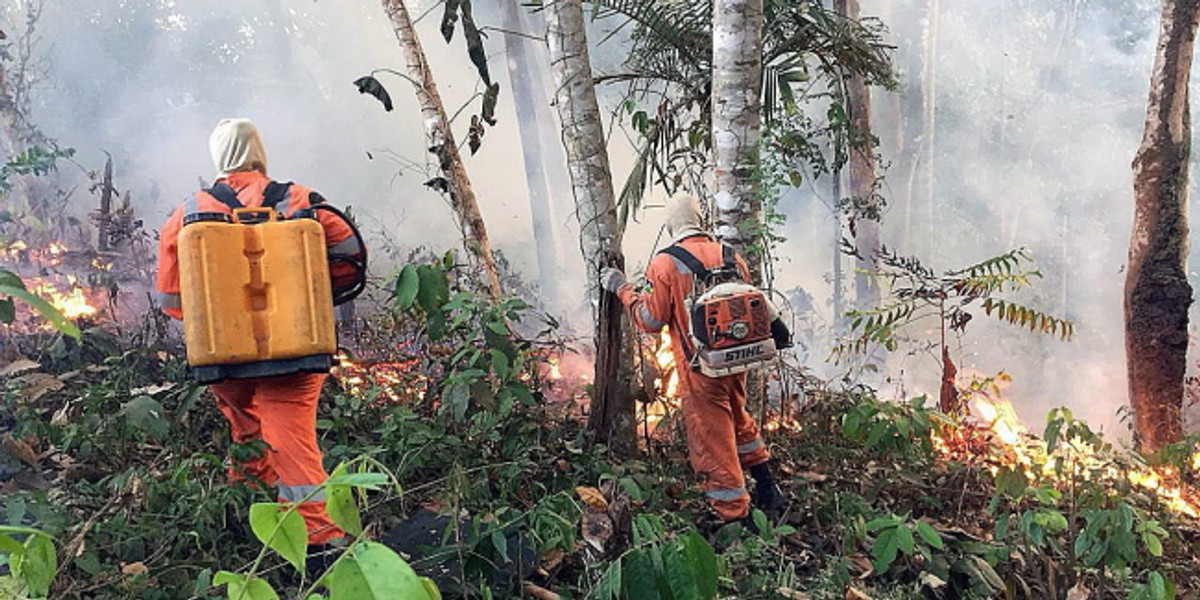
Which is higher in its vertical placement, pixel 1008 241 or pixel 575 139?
pixel 575 139

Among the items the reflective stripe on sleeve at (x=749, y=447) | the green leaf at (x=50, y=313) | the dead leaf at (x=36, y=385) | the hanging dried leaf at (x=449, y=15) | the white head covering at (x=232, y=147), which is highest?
the hanging dried leaf at (x=449, y=15)

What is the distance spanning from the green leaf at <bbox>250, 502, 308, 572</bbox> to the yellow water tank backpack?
Result: 2330 millimetres

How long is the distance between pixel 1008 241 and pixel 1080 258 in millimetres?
1387

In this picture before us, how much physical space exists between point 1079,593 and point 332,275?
341cm

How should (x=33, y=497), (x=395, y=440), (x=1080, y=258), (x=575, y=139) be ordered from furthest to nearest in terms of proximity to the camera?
(x=1080, y=258), (x=575, y=139), (x=395, y=440), (x=33, y=497)

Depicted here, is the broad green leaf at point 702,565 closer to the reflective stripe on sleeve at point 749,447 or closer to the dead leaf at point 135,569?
the dead leaf at point 135,569

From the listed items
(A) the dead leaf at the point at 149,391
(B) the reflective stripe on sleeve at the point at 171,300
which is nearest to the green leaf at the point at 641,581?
(B) the reflective stripe on sleeve at the point at 171,300

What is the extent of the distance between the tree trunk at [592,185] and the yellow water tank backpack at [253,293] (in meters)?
1.59

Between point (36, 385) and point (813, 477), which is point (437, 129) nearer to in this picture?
point (36, 385)

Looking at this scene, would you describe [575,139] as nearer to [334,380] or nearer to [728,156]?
[728,156]

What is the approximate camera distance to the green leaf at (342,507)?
0.88m

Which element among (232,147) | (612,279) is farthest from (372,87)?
(612,279)

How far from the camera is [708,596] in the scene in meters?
1.46

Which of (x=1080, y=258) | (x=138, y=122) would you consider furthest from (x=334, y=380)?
(x=1080, y=258)
